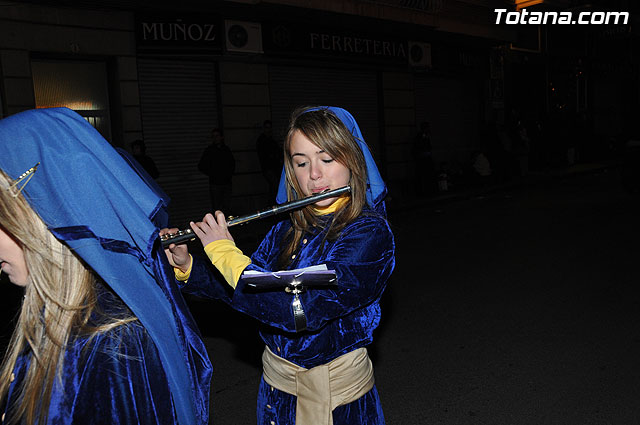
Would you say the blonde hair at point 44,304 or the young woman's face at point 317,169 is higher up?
the young woman's face at point 317,169

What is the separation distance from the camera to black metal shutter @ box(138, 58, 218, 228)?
1080 cm

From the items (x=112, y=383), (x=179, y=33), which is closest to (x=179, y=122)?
(x=179, y=33)

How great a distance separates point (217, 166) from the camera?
10328 millimetres

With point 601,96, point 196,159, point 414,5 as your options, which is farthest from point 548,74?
point 196,159

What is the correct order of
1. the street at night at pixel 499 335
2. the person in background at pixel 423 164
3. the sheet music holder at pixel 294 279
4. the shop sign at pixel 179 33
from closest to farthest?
1. the sheet music holder at pixel 294 279
2. the street at night at pixel 499 335
3. the shop sign at pixel 179 33
4. the person in background at pixel 423 164

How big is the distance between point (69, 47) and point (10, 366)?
9594 mm

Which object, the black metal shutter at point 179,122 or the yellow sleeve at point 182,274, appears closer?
the yellow sleeve at point 182,274

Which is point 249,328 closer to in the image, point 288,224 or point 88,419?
point 288,224

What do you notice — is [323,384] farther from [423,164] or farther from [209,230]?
[423,164]

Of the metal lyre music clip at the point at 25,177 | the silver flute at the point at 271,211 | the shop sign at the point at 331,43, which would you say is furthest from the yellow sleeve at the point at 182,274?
the shop sign at the point at 331,43

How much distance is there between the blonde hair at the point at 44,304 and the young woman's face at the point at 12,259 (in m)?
0.02
